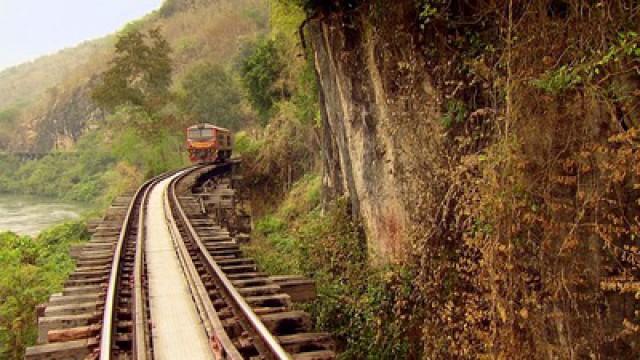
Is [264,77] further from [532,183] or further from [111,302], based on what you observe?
[532,183]

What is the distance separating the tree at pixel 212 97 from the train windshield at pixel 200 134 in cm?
1518

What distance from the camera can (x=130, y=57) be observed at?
37.0 m

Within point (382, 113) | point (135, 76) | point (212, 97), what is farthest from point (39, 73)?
point (382, 113)

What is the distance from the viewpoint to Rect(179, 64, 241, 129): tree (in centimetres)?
4709

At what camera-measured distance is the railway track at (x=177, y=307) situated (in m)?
5.47

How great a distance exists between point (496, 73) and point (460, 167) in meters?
1.01

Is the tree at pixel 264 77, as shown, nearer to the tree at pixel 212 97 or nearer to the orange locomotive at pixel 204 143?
the orange locomotive at pixel 204 143

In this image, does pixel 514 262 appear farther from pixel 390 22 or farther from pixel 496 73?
pixel 390 22

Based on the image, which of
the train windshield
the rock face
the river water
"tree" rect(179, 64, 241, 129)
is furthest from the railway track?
"tree" rect(179, 64, 241, 129)

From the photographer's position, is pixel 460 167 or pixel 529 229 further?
pixel 460 167

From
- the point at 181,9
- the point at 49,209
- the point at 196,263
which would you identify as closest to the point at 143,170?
Answer: the point at 49,209

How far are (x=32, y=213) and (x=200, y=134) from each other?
2181 centimetres

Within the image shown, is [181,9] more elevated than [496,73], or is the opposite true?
[181,9]

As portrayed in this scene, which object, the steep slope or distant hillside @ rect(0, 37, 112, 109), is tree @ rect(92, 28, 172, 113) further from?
distant hillside @ rect(0, 37, 112, 109)
